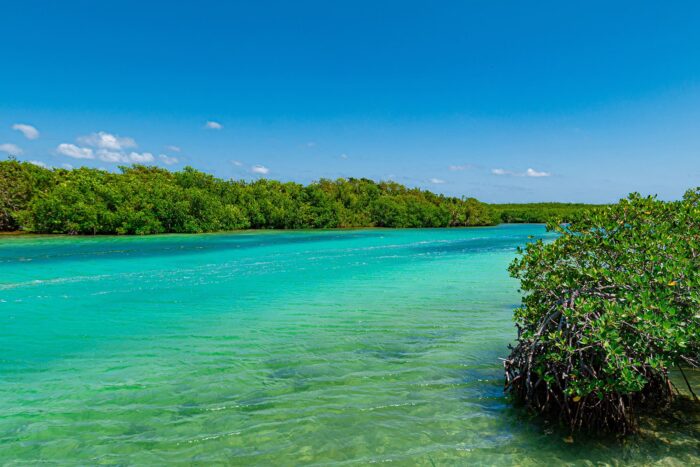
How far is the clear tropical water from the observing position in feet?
15.5

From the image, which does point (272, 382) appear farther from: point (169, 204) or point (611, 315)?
point (169, 204)

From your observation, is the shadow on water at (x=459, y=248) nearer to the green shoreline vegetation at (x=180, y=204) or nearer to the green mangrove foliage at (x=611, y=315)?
the green shoreline vegetation at (x=180, y=204)

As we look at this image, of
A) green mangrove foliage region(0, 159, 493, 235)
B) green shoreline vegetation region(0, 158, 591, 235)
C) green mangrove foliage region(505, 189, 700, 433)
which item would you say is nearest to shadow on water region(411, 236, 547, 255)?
green shoreline vegetation region(0, 158, 591, 235)

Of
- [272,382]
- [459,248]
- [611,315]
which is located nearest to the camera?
[611,315]

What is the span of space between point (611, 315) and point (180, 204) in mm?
57550

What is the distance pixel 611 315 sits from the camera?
451 centimetres

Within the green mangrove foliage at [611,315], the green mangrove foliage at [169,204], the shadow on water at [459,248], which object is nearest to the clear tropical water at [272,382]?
the green mangrove foliage at [611,315]

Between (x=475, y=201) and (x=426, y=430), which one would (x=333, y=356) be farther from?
(x=475, y=201)

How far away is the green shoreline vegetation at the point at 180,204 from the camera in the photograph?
49406mm

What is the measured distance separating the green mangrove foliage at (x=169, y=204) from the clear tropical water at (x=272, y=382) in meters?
39.1

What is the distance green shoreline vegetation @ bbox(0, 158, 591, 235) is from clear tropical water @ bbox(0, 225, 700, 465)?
3957 centimetres

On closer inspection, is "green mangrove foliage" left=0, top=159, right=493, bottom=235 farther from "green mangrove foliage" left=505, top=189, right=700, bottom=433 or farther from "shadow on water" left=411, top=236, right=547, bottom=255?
"green mangrove foliage" left=505, top=189, right=700, bottom=433

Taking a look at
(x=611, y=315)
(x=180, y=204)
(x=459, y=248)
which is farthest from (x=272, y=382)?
(x=180, y=204)

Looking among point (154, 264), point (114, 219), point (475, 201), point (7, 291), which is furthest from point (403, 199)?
point (7, 291)
